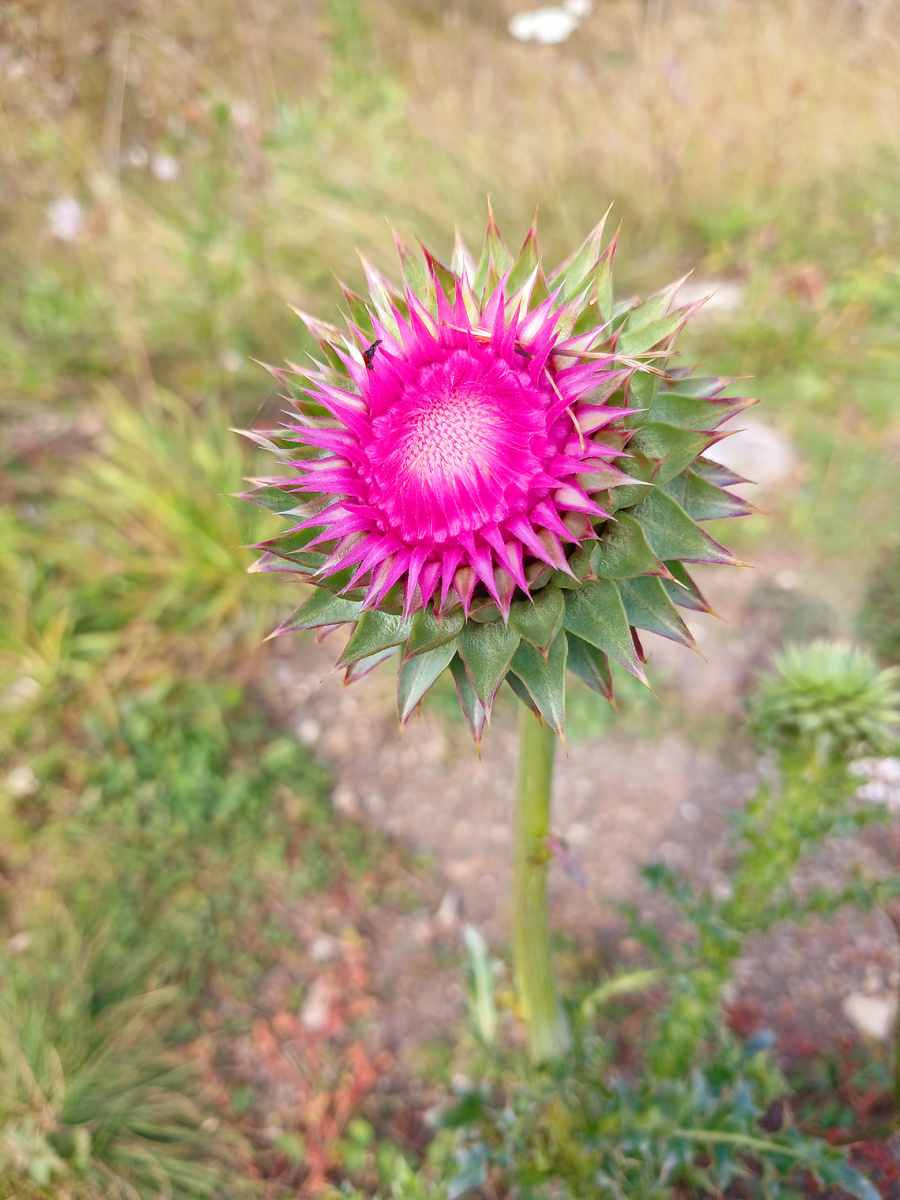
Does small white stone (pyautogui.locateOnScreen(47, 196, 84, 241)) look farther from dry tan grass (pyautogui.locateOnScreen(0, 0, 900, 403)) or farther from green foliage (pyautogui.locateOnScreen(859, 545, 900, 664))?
green foliage (pyautogui.locateOnScreen(859, 545, 900, 664))

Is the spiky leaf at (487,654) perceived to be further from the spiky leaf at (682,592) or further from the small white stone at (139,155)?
the small white stone at (139,155)

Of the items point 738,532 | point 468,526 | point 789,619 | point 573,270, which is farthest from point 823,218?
point 468,526

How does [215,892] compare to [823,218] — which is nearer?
[215,892]

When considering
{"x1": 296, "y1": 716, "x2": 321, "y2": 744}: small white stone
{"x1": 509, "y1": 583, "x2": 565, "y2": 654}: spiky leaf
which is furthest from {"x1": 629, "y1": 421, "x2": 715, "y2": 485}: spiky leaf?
{"x1": 296, "y1": 716, "x2": 321, "y2": 744}: small white stone

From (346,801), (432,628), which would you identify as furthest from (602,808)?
(432,628)

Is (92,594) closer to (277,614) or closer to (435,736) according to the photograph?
(277,614)

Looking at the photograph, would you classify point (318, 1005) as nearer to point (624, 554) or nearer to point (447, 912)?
point (447, 912)
